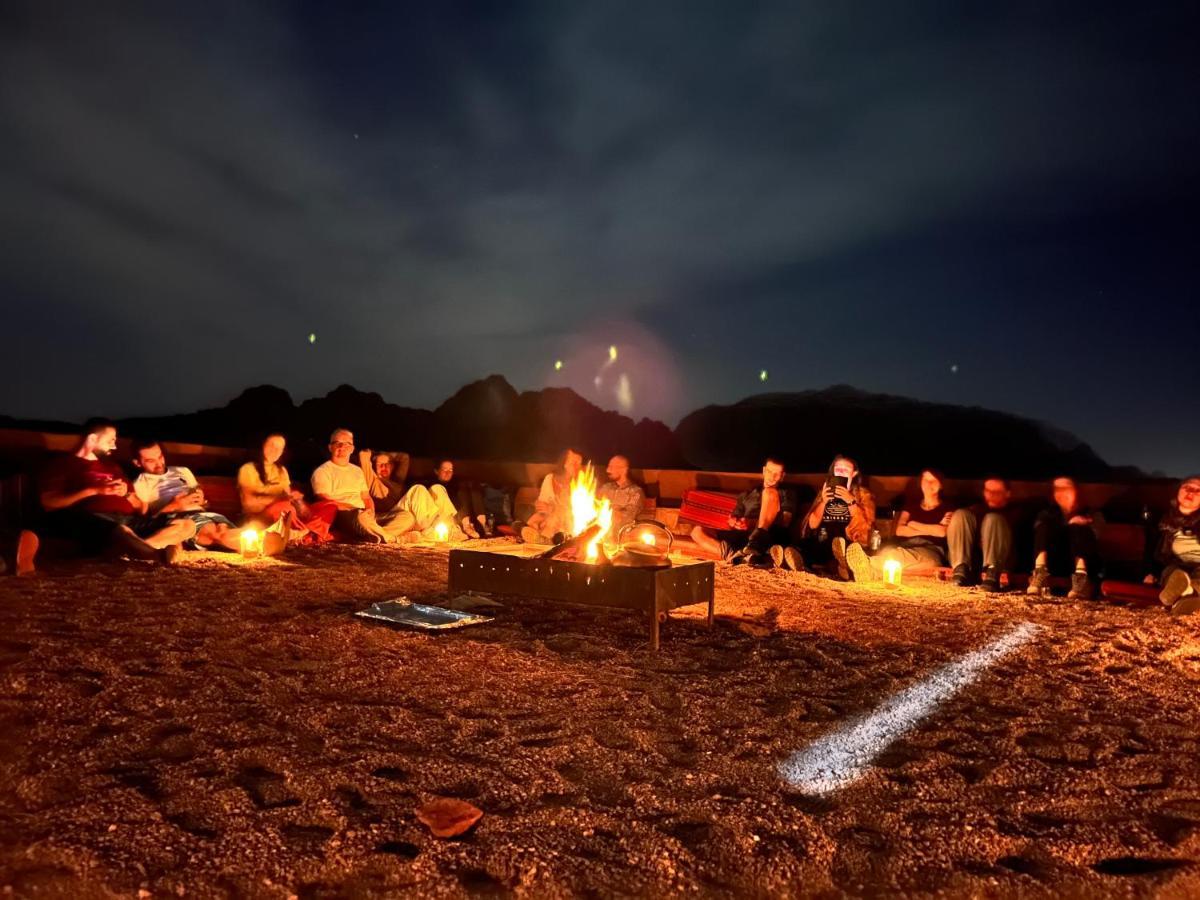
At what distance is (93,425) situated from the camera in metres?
7.09

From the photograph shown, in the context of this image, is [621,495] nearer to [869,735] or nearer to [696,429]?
[869,735]

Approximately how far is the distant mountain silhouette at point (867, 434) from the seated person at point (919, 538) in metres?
16.3

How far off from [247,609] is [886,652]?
3937 mm

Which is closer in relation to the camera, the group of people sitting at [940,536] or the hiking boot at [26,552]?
the hiking boot at [26,552]

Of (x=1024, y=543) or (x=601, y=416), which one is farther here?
(x=601, y=416)

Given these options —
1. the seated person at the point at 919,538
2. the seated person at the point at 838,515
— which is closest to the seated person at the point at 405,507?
the seated person at the point at 838,515

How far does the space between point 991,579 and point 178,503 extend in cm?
732

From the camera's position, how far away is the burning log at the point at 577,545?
5355 millimetres

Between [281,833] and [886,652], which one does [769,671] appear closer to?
[886,652]

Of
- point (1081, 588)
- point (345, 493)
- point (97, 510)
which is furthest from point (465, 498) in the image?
point (1081, 588)

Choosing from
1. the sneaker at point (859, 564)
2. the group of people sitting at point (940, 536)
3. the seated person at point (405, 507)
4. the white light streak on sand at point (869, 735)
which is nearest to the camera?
the white light streak on sand at point (869, 735)

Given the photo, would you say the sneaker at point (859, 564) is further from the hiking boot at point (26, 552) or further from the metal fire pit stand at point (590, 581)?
the hiking boot at point (26, 552)

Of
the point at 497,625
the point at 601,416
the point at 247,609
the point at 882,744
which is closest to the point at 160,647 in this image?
the point at 247,609

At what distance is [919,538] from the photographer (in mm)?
8273
